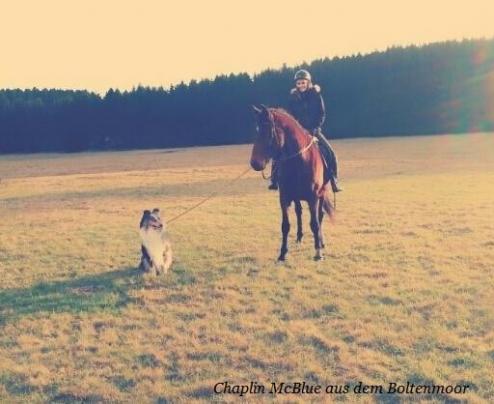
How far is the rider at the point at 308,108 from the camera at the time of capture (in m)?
10.6

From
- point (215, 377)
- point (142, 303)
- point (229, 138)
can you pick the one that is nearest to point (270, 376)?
point (215, 377)

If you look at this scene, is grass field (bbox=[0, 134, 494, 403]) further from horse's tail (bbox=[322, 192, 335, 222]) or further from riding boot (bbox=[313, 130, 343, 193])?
riding boot (bbox=[313, 130, 343, 193])

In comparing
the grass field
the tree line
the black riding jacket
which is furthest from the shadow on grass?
the tree line

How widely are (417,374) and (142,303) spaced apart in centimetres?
448

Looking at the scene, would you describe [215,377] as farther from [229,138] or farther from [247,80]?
[247,80]

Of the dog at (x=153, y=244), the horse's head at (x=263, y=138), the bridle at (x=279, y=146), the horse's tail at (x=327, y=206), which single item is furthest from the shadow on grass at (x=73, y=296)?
the horse's tail at (x=327, y=206)

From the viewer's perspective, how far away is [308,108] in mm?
10938

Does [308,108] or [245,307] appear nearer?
[245,307]

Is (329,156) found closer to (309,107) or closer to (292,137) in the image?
(309,107)

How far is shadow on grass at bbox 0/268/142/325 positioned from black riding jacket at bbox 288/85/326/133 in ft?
15.8

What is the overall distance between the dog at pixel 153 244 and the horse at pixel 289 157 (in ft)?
6.68

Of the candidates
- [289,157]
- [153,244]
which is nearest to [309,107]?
[289,157]

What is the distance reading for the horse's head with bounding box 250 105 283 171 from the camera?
918cm

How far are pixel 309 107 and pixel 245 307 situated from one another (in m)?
4.99
